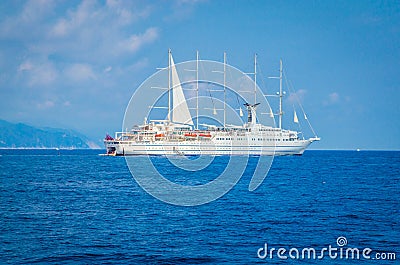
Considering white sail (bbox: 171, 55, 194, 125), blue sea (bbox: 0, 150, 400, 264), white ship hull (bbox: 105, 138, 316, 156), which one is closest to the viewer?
blue sea (bbox: 0, 150, 400, 264)

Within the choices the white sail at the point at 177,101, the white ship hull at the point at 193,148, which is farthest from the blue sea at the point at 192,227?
the white ship hull at the point at 193,148

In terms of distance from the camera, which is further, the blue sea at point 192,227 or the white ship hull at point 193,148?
the white ship hull at point 193,148

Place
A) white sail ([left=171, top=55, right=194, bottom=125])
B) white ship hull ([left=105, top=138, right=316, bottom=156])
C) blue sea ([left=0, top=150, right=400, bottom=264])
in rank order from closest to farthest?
blue sea ([left=0, top=150, right=400, bottom=264]) → white sail ([left=171, top=55, right=194, bottom=125]) → white ship hull ([left=105, top=138, right=316, bottom=156])

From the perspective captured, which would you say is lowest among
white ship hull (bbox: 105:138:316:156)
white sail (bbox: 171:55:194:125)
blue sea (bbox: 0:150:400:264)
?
blue sea (bbox: 0:150:400:264)

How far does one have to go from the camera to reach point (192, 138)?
313ft

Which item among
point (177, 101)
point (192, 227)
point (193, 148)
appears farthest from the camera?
point (193, 148)

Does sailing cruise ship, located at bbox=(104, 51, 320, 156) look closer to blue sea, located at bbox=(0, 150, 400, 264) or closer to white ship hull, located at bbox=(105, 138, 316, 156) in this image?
white ship hull, located at bbox=(105, 138, 316, 156)

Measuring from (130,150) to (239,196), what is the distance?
62.8 metres

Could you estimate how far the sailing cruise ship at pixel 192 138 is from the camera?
303 feet

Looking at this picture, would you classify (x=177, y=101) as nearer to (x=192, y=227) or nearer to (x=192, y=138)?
(x=192, y=138)

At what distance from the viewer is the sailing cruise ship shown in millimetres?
92375

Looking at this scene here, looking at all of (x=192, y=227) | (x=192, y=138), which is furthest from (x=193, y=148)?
(x=192, y=227)

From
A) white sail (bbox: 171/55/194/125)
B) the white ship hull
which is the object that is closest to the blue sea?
white sail (bbox: 171/55/194/125)

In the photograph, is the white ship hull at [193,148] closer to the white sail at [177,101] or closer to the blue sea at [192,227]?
the white sail at [177,101]
